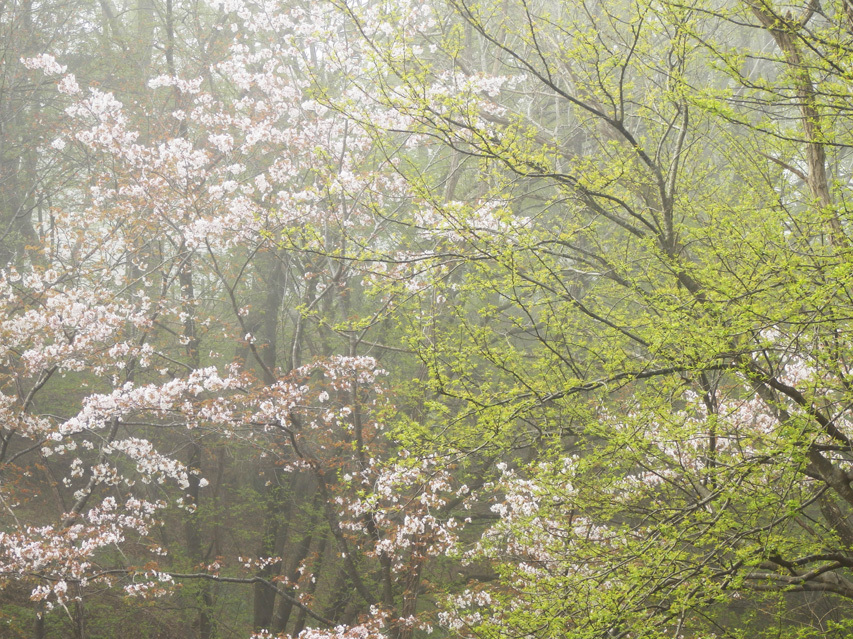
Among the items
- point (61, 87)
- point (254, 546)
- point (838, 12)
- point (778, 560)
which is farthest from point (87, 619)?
point (838, 12)

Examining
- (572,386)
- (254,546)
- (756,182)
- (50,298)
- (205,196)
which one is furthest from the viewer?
(254,546)

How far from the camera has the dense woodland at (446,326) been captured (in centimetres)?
405

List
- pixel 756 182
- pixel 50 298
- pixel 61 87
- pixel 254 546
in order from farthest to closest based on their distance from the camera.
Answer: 1. pixel 254 546
2. pixel 61 87
3. pixel 50 298
4. pixel 756 182

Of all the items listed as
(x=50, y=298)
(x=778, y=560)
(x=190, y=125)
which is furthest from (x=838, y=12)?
(x=190, y=125)

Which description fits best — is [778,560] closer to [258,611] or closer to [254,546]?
[258,611]

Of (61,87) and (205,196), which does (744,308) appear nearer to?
(205,196)

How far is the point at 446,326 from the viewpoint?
9984 millimetres

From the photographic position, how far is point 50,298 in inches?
311

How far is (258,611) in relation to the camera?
10836mm

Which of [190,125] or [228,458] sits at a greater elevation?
[190,125]

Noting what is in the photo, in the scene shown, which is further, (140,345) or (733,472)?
(140,345)

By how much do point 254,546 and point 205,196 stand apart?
6.53 meters

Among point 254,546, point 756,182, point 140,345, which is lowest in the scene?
point 254,546

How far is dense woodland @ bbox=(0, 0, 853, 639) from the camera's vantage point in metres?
4.05
